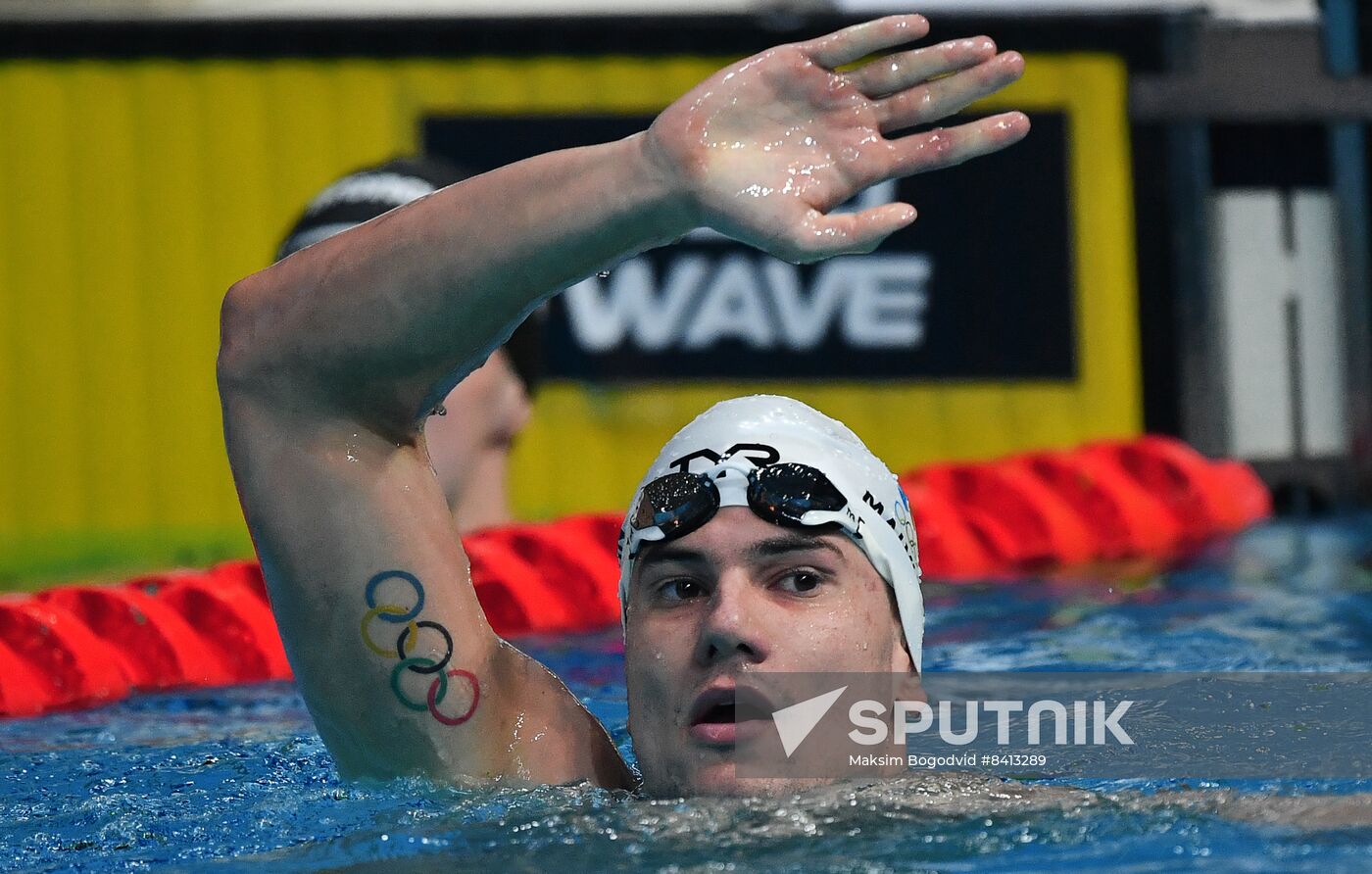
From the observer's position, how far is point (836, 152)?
221cm

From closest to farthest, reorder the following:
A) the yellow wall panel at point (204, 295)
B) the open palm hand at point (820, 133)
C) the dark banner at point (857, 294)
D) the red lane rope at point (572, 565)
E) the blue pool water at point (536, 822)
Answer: the open palm hand at point (820, 133) < the blue pool water at point (536, 822) < the red lane rope at point (572, 565) < the yellow wall panel at point (204, 295) < the dark banner at point (857, 294)

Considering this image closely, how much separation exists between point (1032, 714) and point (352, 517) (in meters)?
1.64

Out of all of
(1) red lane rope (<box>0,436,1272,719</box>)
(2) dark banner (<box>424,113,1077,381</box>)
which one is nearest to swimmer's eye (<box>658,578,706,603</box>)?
(1) red lane rope (<box>0,436,1272,719</box>)

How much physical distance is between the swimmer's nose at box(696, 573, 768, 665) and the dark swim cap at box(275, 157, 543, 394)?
92.4 inches

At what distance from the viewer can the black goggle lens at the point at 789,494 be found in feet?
8.61

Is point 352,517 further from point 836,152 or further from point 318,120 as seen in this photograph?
point 318,120

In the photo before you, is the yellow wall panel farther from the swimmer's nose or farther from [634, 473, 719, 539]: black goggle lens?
the swimmer's nose

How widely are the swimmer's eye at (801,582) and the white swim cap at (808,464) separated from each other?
8cm

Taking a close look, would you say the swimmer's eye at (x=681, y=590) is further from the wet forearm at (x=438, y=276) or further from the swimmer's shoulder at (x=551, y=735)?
the wet forearm at (x=438, y=276)

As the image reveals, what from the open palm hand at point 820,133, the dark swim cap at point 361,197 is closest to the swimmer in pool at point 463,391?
the dark swim cap at point 361,197

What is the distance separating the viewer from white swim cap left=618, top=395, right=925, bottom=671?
2689 millimetres

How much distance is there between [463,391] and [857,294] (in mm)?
2477

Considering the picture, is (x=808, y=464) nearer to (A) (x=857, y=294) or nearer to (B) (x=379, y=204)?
(B) (x=379, y=204)

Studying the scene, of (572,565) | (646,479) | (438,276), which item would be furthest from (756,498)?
(572,565)
